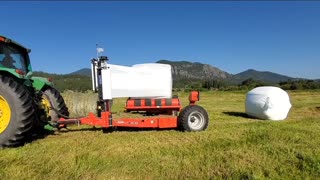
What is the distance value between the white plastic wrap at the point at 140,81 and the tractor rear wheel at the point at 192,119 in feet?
3.64

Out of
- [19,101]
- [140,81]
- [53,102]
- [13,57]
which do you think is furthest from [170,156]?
[13,57]

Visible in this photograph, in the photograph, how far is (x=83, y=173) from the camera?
18.9 ft

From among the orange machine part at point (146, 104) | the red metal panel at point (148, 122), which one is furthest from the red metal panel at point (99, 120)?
the orange machine part at point (146, 104)

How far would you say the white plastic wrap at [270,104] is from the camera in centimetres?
1302

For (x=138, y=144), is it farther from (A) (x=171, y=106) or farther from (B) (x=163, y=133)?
(A) (x=171, y=106)

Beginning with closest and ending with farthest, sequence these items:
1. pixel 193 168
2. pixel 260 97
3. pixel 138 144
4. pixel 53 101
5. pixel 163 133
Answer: pixel 193 168, pixel 138 144, pixel 163 133, pixel 53 101, pixel 260 97

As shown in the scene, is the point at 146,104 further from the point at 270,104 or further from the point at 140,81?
the point at 270,104

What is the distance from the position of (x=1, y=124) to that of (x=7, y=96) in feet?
1.98

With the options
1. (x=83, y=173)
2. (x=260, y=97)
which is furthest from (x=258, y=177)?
(x=260, y=97)

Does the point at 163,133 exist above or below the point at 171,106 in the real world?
below

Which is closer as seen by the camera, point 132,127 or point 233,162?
point 233,162

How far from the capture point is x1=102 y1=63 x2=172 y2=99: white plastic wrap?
9.48m

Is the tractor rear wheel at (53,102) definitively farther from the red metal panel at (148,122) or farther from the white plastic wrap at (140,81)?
the red metal panel at (148,122)

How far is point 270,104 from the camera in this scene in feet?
42.7
